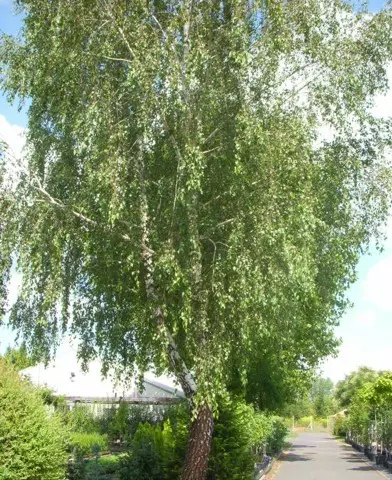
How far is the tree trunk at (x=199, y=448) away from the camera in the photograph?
12.6 meters

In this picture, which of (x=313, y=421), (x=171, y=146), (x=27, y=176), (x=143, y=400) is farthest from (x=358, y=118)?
(x=313, y=421)

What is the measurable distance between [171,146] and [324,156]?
3.01 metres

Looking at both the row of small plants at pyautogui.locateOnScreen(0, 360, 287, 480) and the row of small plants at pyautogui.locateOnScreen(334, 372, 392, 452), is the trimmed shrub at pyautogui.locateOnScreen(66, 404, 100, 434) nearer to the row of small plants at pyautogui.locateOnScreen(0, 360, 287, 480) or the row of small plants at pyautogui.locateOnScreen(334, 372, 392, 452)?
the row of small plants at pyautogui.locateOnScreen(0, 360, 287, 480)

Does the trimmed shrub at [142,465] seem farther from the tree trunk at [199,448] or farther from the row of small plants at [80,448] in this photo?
the tree trunk at [199,448]

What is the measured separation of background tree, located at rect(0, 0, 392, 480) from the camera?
10586mm

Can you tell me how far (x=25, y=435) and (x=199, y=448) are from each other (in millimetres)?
3321

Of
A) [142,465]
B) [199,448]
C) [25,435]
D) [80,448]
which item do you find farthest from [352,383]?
[25,435]

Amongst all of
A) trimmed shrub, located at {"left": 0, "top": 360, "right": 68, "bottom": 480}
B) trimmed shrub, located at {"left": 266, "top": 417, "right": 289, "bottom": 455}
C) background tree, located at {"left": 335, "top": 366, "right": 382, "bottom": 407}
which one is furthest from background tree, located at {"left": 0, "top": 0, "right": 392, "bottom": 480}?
background tree, located at {"left": 335, "top": 366, "right": 382, "bottom": 407}

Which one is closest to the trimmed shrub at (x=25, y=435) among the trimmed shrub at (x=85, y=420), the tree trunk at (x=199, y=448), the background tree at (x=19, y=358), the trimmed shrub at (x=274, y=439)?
the background tree at (x=19, y=358)

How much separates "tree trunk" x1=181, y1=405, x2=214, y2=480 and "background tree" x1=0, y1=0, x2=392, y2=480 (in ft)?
0.08

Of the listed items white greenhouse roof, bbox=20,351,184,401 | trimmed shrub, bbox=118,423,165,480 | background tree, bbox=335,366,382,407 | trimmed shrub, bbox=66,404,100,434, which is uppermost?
background tree, bbox=335,366,382,407

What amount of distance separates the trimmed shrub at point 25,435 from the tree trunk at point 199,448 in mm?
2354

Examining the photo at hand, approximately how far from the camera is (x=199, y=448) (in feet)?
41.6

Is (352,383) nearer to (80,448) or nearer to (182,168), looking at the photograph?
(80,448)
